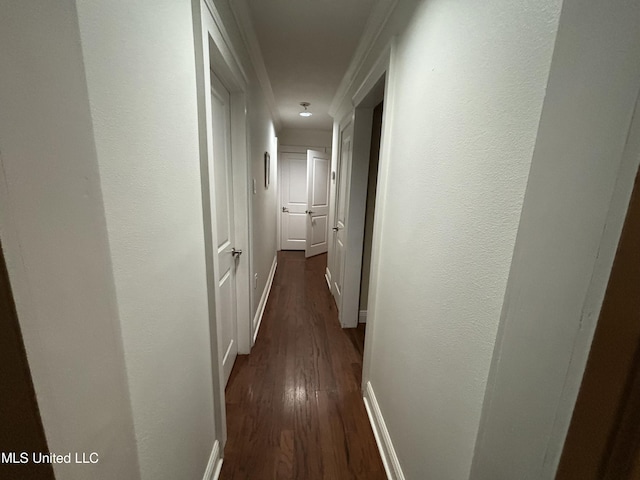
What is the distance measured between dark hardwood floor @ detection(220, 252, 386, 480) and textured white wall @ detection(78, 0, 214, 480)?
44 centimetres

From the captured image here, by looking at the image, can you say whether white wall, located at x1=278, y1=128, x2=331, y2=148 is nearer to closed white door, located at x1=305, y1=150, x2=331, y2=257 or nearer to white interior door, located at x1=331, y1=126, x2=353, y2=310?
closed white door, located at x1=305, y1=150, x2=331, y2=257

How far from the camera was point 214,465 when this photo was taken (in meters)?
1.21

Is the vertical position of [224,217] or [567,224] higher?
[567,224]

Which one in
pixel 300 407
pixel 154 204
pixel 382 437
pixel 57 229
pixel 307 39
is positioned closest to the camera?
pixel 57 229

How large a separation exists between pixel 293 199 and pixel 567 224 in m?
5.07

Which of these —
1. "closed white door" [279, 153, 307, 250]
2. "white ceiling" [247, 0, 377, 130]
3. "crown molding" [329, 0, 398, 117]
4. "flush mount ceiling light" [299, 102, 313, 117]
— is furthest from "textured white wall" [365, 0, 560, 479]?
"closed white door" [279, 153, 307, 250]

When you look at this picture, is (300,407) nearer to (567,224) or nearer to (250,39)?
(567,224)

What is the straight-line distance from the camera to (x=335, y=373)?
1973 mm

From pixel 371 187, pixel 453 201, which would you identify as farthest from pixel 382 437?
pixel 371 187

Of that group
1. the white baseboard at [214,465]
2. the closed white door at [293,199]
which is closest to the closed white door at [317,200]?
the closed white door at [293,199]

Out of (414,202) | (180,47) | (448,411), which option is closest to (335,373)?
(448,411)

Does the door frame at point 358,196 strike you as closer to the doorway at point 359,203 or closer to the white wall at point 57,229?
the doorway at point 359,203

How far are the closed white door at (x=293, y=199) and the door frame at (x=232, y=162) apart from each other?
10.5ft

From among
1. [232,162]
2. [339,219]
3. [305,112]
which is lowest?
[339,219]
